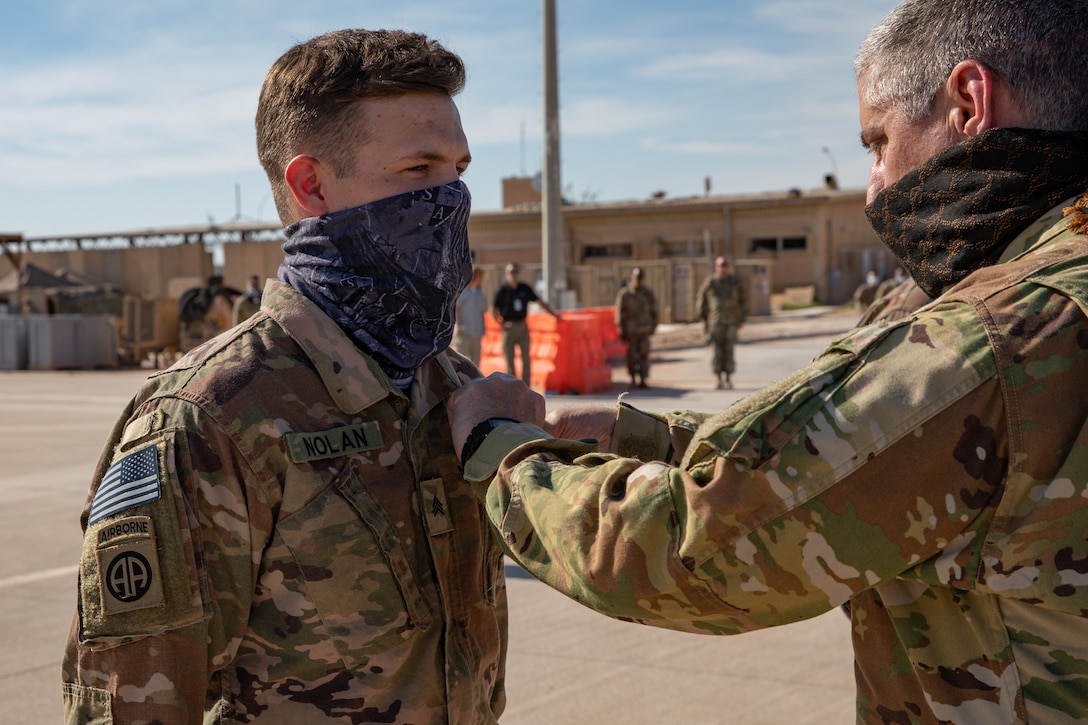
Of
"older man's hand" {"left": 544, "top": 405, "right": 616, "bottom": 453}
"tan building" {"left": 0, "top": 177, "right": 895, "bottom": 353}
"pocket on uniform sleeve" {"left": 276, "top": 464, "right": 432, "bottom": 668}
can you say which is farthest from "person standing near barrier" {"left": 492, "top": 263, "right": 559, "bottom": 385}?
"tan building" {"left": 0, "top": 177, "right": 895, "bottom": 353}

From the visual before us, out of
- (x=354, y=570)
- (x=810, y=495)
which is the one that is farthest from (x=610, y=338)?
(x=810, y=495)

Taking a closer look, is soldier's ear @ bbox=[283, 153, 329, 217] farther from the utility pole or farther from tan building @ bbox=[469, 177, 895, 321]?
tan building @ bbox=[469, 177, 895, 321]

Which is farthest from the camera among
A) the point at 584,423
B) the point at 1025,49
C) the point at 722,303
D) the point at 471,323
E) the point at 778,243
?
the point at 778,243

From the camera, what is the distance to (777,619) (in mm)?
1627

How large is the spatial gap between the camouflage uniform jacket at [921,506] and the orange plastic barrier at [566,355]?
44.4 feet

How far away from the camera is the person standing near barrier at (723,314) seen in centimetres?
1553

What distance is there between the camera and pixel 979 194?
1.68 meters

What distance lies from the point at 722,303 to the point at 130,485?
47.2 ft

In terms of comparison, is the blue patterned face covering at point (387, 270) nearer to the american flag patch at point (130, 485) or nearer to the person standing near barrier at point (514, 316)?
the american flag patch at point (130, 485)

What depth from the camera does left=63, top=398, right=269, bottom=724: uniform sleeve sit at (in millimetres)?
1715

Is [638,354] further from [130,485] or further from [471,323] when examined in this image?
[130,485]

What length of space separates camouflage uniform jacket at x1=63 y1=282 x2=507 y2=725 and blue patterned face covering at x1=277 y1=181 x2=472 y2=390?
7cm

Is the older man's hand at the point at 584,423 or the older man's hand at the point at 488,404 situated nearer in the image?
the older man's hand at the point at 488,404

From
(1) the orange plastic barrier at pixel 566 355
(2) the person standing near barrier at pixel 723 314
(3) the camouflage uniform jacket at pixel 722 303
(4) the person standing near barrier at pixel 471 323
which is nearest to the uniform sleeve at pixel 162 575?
(4) the person standing near barrier at pixel 471 323
